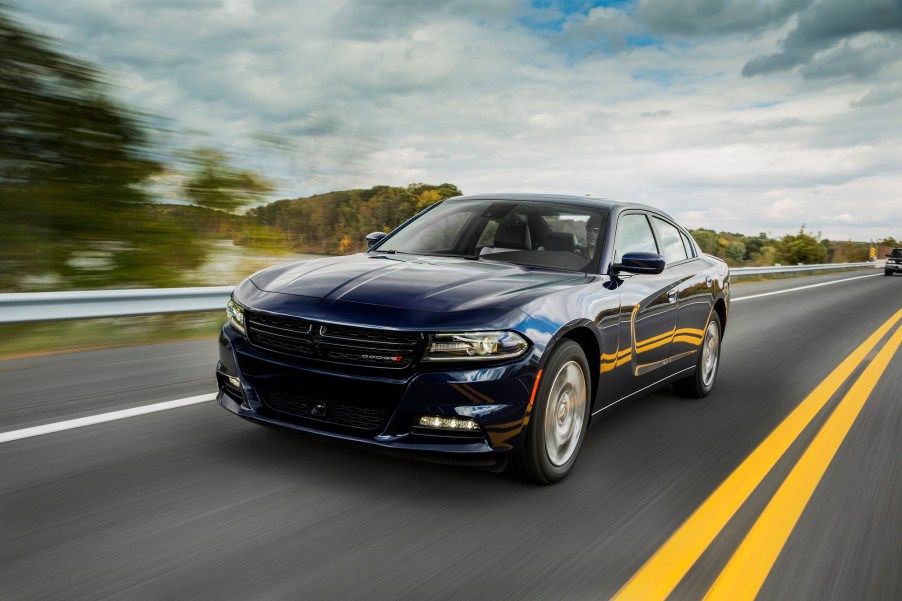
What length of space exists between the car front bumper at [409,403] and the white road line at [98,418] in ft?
5.14

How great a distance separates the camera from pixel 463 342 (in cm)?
359

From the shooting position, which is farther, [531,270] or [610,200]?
[610,200]

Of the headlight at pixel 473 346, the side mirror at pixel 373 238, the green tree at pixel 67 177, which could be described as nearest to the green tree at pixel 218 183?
the green tree at pixel 67 177

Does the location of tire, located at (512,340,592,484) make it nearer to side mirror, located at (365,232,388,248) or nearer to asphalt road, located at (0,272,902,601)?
asphalt road, located at (0,272,902,601)

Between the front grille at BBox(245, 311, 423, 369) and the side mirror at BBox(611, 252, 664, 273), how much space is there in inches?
65.9

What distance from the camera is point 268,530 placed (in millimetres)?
3248

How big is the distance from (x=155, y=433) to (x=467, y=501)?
6.38 feet

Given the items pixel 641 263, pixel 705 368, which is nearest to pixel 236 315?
pixel 641 263

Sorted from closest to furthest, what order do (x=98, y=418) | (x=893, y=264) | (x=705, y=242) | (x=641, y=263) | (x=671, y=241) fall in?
1. (x=641, y=263)
2. (x=98, y=418)
3. (x=671, y=241)
4. (x=705, y=242)
5. (x=893, y=264)

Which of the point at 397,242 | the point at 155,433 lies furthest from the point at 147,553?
the point at 397,242

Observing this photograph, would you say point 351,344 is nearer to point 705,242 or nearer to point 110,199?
point 110,199

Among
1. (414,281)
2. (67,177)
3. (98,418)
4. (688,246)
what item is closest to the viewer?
(414,281)

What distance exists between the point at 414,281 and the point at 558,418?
3.32 feet

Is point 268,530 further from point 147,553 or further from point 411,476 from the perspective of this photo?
point 411,476
